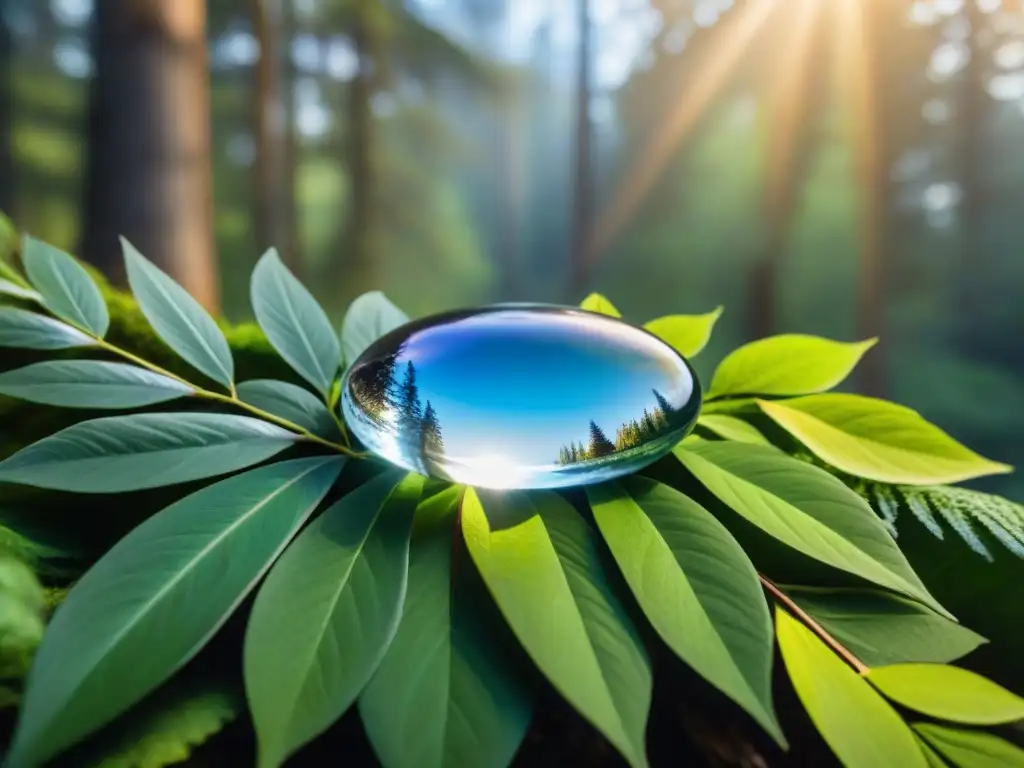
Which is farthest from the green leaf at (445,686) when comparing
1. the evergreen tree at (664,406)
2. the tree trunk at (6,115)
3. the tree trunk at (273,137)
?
the tree trunk at (6,115)

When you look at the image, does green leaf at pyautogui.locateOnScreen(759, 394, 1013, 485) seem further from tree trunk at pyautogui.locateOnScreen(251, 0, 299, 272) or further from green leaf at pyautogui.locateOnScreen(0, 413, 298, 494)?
tree trunk at pyautogui.locateOnScreen(251, 0, 299, 272)

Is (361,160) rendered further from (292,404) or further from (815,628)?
(815,628)

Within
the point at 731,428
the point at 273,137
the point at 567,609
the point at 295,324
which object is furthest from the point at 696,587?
the point at 273,137

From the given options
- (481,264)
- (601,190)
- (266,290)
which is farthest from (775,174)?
(266,290)

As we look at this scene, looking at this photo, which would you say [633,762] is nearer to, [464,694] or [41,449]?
[464,694]

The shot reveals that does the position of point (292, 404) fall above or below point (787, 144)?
below

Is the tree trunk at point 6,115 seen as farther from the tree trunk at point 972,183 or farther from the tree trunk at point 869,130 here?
the tree trunk at point 972,183

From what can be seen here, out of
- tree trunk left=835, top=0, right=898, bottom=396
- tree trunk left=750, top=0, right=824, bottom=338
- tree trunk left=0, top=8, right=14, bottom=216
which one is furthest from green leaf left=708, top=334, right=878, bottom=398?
tree trunk left=0, top=8, right=14, bottom=216
